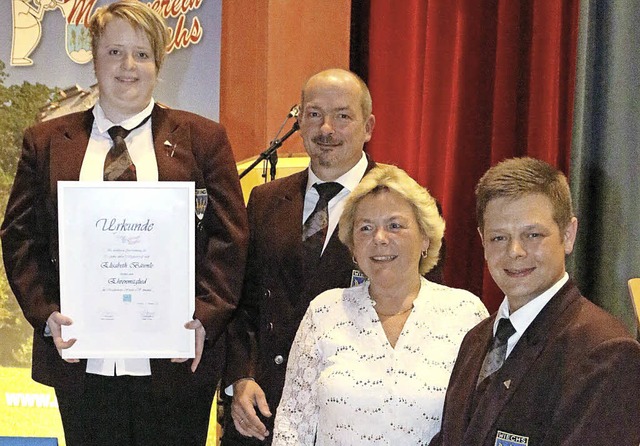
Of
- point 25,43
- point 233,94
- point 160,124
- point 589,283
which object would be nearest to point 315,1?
point 233,94

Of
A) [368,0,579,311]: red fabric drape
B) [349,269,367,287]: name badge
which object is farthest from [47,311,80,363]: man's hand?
[368,0,579,311]: red fabric drape

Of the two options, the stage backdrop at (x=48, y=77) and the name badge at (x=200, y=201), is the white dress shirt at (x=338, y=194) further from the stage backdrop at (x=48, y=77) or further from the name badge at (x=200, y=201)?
the stage backdrop at (x=48, y=77)

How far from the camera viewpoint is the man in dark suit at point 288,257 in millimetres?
2668

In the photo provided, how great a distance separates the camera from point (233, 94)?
4.94 metres

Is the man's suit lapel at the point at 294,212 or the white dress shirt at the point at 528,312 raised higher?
the man's suit lapel at the point at 294,212

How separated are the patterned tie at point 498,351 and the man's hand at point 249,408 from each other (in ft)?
2.75

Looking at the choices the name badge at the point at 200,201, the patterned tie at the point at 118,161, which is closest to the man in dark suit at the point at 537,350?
the name badge at the point at 200,201

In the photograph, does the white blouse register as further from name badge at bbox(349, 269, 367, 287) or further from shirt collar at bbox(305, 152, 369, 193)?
shirt collar at bbox(305, 152, 369, 193)

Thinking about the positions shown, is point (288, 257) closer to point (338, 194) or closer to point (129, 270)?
point (338, 194)

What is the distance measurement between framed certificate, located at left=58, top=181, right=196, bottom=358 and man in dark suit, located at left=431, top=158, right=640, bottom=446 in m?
0.79

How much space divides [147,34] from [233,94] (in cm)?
254

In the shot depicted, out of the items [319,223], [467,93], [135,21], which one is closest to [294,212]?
[319,223]

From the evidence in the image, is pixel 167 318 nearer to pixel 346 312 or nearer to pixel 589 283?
pixel 346 312

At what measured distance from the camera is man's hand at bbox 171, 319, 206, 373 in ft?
7.84
